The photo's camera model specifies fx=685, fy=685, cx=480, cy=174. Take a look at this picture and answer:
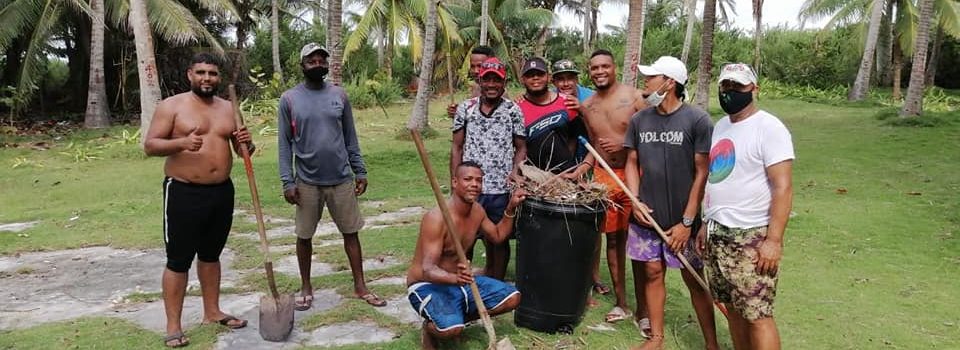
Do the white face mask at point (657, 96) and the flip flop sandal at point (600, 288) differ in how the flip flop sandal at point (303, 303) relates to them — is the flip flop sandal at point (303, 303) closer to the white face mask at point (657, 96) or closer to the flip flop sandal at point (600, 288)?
the flip flop sandal at point (600, 288)

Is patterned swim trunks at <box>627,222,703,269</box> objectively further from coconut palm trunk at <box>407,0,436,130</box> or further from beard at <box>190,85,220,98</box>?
coconut palm trunk at <box>407,0,436,130</box>

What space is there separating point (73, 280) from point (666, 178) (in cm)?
495

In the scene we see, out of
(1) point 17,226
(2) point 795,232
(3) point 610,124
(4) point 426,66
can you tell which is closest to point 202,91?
(3) point 610,124

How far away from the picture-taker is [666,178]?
3.85m

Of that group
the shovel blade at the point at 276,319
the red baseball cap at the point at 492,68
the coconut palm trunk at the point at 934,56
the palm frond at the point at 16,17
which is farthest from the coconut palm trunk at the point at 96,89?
the coconut palm trunk at the point at 934,56

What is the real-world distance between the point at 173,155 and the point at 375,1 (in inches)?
690

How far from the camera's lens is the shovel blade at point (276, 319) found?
4113mm

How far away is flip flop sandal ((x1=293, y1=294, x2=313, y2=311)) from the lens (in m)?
4.76

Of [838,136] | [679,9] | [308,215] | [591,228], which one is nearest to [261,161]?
[308,215]

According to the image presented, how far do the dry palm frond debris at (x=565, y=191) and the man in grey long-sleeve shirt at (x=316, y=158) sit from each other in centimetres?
137

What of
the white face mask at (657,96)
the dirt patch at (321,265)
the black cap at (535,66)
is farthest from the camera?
the dirt patch at (321,265)

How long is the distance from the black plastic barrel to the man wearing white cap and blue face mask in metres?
0.29

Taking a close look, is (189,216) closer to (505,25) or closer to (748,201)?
(748,201)

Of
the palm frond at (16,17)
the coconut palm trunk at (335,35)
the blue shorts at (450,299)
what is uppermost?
the palm frond at (16,17)
